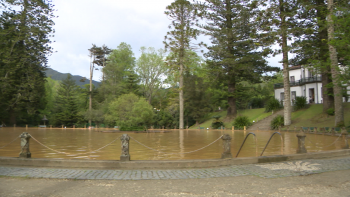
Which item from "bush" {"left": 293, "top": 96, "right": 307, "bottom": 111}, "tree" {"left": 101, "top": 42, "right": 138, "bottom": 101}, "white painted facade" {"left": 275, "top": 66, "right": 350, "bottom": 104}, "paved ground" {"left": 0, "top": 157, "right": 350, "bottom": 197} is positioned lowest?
"paved ground" {"left": 0, "top": 157, "right": 350, "bottom": 197}

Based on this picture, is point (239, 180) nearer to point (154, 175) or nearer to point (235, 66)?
point (154, 175)

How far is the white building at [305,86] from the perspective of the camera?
41156mm

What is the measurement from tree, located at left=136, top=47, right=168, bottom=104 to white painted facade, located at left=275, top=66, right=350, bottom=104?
27851mm

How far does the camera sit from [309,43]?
86.0ft

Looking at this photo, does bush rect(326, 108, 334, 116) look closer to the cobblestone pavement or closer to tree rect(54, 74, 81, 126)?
the cobblestone pavement

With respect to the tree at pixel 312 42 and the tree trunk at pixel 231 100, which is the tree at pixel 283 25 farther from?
the tree trunk at pixel 231 100

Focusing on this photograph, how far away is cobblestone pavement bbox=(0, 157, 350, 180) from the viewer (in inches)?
266

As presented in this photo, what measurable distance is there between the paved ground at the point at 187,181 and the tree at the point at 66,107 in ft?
153

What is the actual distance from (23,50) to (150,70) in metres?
29.5

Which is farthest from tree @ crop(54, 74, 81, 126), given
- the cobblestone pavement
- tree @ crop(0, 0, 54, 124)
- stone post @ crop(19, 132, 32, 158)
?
the cobblestone pavement

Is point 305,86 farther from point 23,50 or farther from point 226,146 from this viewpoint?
point 23,50

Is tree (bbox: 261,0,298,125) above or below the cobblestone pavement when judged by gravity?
above

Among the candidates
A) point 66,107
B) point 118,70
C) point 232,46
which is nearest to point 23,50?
point 66,107

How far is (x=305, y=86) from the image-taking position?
43.4 metres
